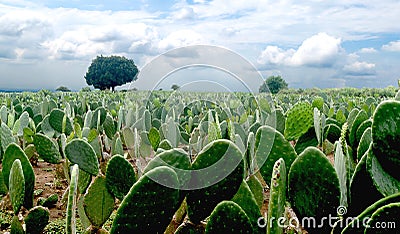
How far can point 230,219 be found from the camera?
932 millimetres

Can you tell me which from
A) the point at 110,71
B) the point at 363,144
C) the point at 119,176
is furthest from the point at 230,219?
the point at 110,71

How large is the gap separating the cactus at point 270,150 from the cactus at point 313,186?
0.19m

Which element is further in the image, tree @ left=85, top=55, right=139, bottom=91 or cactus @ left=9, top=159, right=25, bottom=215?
tree @ left=85, top=55, right=139, bottom=91

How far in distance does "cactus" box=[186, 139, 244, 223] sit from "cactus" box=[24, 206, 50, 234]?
66cm

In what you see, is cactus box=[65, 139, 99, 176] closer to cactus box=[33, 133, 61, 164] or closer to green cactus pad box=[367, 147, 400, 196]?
cactus box=[33, 133, 61, 164]

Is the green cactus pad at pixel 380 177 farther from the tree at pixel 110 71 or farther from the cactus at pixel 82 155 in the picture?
the tree at pixel 110 71

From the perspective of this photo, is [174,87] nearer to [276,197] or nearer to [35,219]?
[35,219]

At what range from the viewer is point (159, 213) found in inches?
39.3

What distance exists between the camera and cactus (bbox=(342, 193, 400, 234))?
0.90 meters

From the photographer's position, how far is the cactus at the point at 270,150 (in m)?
1.25

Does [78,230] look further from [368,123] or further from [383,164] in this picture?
[383,164]

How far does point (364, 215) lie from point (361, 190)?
0.18 meters

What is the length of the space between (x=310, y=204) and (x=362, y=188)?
15 centimetres

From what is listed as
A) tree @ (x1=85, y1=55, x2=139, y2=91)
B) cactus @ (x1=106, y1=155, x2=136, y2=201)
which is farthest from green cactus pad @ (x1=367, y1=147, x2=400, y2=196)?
tree @ (x1=85, y1=55, x2=139, y2=91)
